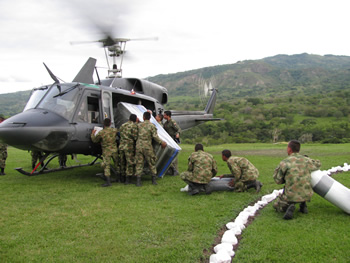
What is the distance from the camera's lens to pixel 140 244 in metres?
4.45

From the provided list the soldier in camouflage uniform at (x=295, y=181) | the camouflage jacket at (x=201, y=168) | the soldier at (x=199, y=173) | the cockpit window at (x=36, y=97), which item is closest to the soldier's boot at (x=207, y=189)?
the soldier at (x=199, y=173)

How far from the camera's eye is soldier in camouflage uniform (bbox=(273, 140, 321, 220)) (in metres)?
5.49

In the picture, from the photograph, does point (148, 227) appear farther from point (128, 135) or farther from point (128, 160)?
point (128, 135)

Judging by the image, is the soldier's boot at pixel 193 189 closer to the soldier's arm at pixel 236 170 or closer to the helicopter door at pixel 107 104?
the soldier's arm at pixel 236 170

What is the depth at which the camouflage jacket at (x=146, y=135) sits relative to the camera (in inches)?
337

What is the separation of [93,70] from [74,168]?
416 cm

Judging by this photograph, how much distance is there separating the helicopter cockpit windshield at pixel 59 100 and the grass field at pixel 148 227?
2254mm

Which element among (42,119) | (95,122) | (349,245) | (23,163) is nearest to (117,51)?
(95,122)

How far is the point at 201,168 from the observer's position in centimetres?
734

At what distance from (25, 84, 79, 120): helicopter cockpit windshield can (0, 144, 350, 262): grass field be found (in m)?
2.25

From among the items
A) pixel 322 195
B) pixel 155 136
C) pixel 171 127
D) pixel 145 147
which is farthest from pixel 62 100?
pixel 322 195

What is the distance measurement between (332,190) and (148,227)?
11.5ft

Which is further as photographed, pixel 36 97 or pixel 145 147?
pixel 36 97

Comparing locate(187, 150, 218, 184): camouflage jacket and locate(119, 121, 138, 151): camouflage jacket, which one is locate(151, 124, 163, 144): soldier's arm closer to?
locate(119, 121, 138, 151): camouflage jacket
